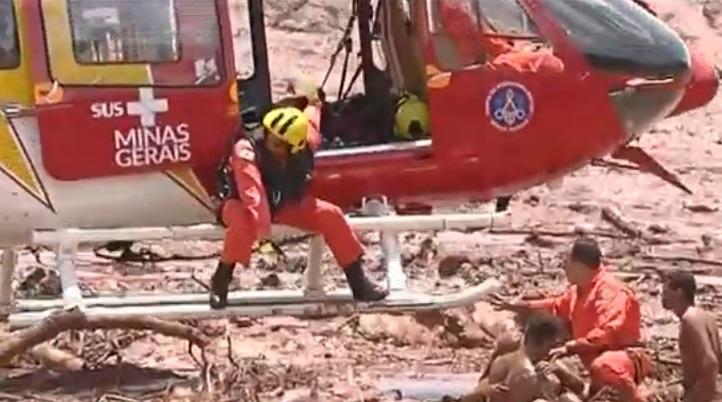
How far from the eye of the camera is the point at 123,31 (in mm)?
11719

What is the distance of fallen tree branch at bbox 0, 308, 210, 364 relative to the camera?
1122 cm

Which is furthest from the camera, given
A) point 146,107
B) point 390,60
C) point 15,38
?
point 390,60

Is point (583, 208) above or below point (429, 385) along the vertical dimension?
below

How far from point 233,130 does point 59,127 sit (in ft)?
3.19

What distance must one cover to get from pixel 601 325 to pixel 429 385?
1.40 meters

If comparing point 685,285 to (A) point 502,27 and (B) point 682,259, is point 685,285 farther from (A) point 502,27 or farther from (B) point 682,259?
(B) point 682,259

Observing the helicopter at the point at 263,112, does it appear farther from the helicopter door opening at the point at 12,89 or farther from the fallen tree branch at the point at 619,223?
the fallen tree branch at the point at 619,223

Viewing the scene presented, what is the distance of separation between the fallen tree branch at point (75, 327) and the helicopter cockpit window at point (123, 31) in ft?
4.75

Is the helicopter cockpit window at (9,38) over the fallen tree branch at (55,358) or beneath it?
over

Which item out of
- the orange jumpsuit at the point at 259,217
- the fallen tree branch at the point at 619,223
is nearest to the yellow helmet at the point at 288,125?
the orange jumpsuit at the point at 259,217

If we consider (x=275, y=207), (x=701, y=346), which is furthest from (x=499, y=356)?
(x=275, y=207)

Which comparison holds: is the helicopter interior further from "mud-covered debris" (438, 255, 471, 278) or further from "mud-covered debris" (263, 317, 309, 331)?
"mud-covered debris" (438, 255, 471, 278)

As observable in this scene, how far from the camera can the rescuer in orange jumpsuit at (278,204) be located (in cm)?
1142

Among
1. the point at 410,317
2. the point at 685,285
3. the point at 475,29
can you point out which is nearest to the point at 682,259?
the point at 410,317
